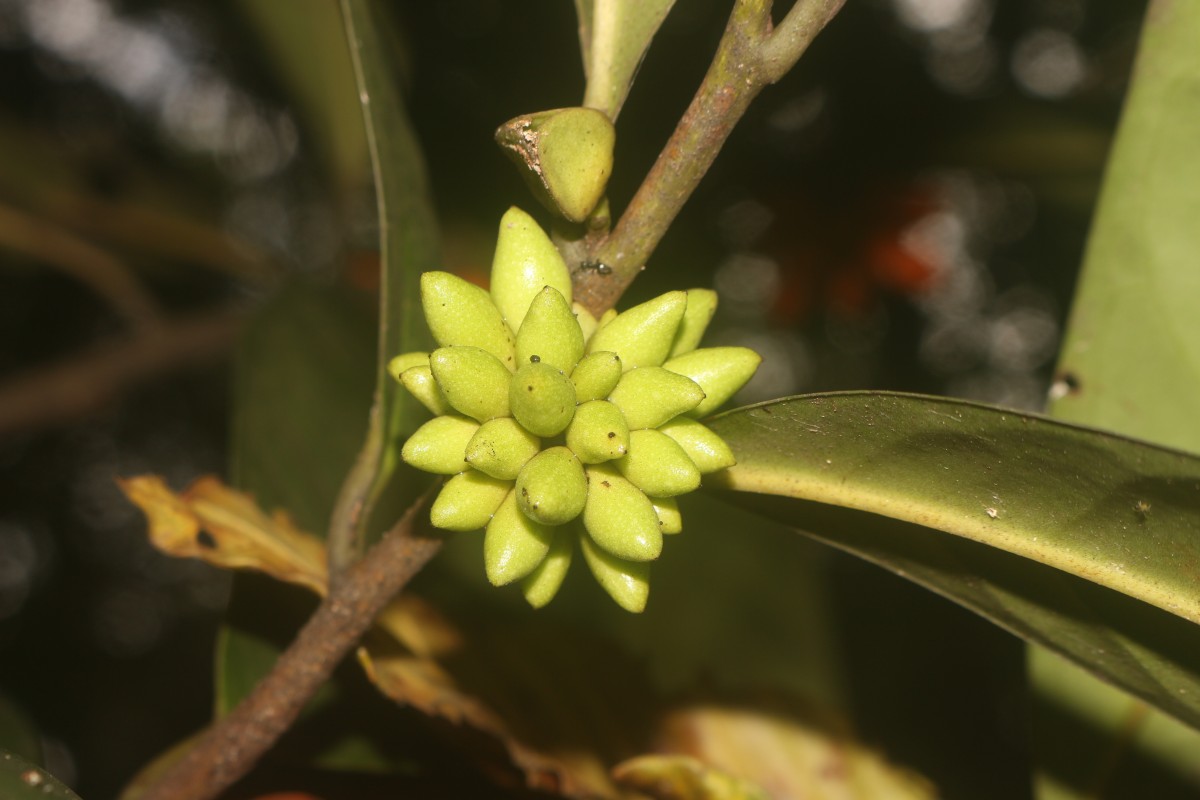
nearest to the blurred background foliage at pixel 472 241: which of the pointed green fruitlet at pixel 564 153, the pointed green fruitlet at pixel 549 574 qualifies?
the pointed green fruitlet at pixel 549 574

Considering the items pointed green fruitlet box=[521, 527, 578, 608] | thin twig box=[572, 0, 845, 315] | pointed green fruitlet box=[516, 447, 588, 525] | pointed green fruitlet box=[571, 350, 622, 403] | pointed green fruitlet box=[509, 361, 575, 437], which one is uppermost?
thin twig box=[572, 0, 845, 315]

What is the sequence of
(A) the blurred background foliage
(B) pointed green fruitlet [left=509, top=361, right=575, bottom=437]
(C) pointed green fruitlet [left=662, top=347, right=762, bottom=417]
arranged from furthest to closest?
(A) the blurred background foliage
(C) pointed green fruitlet [left=662, top=347, right=762, bottom=417]
(B) pointed green fruitlet [left=509, top=361, right=575, bottom=437]

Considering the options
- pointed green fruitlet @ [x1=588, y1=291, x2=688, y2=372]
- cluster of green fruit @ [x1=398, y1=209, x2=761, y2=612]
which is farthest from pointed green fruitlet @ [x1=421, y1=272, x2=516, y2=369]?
pointed green fruitlet @ [x1=588, y1=291, x2=688, y2=372]

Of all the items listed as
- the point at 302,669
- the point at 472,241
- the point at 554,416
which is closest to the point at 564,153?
the point at 554,416

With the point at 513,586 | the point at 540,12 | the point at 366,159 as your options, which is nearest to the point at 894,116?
the point at 540,12

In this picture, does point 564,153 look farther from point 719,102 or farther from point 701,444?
→ point 701,444

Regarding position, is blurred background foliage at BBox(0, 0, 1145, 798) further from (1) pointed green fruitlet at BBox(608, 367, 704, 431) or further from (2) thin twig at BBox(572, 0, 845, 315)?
(2) thin twig at BBox(572, 0, 845, 315)
